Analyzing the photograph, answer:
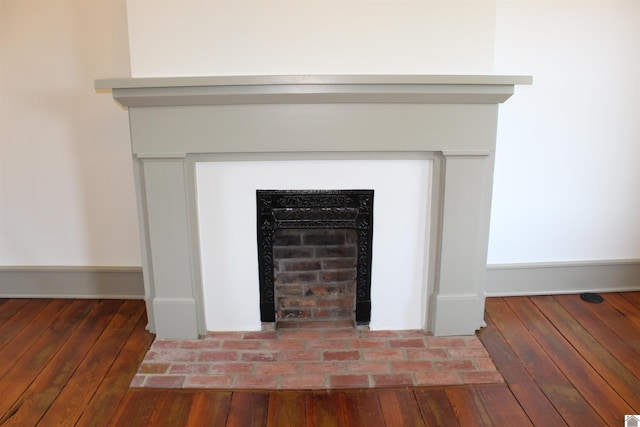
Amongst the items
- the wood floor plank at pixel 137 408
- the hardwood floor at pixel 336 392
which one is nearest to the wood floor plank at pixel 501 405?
the hardwood floor at pixel 336 392

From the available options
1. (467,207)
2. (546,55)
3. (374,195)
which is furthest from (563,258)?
(374,195)

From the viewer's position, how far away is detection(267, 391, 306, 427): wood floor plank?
1818 millimetres

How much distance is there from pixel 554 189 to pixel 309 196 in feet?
4.71

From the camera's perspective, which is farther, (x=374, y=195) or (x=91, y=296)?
(x=91, y=296)

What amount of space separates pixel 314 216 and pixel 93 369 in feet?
4.02

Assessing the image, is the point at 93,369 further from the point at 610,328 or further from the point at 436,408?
the point at 610,328

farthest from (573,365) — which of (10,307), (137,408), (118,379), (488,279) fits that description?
(10,307)

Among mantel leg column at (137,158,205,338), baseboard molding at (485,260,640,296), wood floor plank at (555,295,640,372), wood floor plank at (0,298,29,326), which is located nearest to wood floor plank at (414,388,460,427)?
wood floor plank at (555,295,640,372)

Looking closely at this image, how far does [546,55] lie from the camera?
2.50 metres

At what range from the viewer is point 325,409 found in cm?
188

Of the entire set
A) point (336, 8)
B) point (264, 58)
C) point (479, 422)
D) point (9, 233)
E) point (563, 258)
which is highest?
point (336, 8)

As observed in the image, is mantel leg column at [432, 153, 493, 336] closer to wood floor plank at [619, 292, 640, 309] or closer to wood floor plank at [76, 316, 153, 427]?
wood floor plank at [619, 292, 640, 309]

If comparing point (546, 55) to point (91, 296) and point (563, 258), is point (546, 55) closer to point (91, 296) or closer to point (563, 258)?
point (563, 258)

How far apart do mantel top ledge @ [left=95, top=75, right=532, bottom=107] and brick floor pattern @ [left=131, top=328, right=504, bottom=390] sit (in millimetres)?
1147
